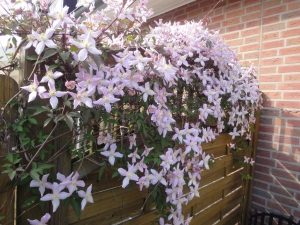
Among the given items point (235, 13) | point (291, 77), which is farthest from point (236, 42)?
point (291, 77)

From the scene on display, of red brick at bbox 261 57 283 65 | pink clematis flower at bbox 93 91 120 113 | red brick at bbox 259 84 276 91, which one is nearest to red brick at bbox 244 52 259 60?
red brick at bbox 261 57 283 65

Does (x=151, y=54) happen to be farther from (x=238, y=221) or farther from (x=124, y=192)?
(x=238, y=221)

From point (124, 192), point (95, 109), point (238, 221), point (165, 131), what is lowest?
point (238, 221)

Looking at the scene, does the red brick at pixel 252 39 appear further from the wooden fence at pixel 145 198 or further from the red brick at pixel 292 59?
the wooden fence at pixel 145 198

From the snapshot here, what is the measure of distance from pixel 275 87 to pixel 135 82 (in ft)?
6.82

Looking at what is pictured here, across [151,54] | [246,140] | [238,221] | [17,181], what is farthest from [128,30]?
[238,221]

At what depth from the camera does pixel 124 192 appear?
5.65 feet

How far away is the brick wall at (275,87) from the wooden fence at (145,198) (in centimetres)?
21


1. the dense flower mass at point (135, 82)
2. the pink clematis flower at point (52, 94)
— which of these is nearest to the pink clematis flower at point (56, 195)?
the dense flower mass at point (135, 82)

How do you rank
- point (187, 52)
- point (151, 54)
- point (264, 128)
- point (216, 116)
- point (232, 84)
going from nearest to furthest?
1. point (151, 54)
2. point (187, 52)
3. point (216, 116)
4. point (232, 84)
5. point (264, 128)

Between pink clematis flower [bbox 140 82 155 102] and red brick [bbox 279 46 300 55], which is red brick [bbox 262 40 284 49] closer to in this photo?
red brick [bbox 279 46 300 55]

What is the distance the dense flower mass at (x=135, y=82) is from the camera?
116 cm

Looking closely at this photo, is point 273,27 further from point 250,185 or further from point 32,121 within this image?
point 32,121

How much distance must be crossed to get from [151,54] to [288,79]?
6.16ft
